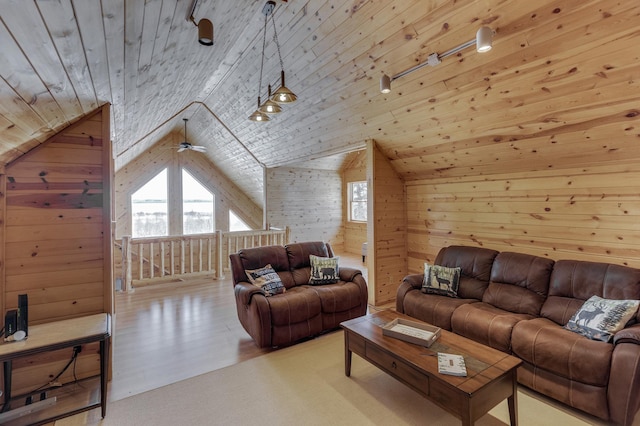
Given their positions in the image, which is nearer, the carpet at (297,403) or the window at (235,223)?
the carpet at (297,403)

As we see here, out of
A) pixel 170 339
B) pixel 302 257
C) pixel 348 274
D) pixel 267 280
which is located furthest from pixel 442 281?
pixel 170 339

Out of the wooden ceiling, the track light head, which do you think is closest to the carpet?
the wooden ceiling

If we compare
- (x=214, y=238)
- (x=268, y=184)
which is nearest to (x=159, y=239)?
(x=214, y=238)

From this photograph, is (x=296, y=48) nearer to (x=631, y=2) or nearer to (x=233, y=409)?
(x=631, y=2)

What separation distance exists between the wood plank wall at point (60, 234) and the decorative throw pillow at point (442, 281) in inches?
128

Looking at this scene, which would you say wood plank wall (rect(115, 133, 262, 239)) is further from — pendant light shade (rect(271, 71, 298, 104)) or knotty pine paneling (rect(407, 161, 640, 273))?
pendant light shade (rect(271, 71, 298, 104))

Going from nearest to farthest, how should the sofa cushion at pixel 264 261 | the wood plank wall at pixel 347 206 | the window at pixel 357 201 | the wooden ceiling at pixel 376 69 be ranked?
1. the wooden ceiling at pixel 376 69
2. the sofa cushion at pixel 264 261
3. the wood plank wall at pixel 347 206
4. the window at pixel 357 201

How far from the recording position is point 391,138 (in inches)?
162

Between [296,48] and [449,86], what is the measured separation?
1763mm

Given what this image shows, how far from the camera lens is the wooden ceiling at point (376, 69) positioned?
147 cm

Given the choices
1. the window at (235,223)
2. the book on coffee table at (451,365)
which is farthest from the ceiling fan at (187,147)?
the book on coffee table at (451,365)

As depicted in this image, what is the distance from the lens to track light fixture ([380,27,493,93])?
203 cm

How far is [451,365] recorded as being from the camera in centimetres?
192

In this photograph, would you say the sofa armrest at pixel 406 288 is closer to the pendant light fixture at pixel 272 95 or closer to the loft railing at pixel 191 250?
the pendant light fixture at pixel 272 95
